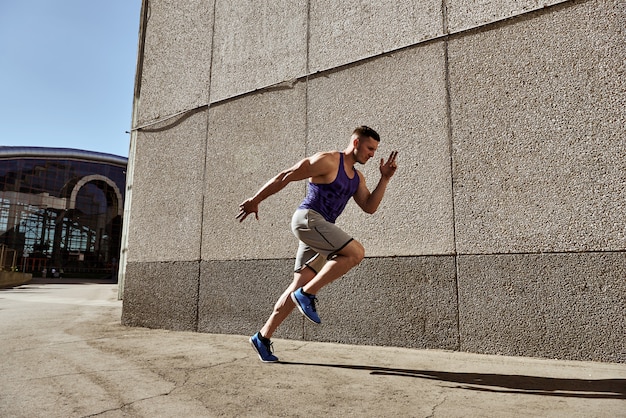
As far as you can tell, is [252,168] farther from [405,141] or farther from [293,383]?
[293,383]

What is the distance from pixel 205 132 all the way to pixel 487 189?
11.6ft

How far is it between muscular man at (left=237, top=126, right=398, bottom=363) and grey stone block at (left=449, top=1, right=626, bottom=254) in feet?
3.09

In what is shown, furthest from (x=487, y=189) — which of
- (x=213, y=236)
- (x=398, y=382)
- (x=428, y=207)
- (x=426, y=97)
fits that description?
(x=213, y=236)

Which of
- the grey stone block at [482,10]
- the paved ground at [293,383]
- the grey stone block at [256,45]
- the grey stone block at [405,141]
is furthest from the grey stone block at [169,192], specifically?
the grey stone block at [482,10]

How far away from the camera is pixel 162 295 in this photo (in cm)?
543

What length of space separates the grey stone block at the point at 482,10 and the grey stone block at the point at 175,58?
3170 mm

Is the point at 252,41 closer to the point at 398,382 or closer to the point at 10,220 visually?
the point at 398,382

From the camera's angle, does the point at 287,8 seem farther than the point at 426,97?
Yes

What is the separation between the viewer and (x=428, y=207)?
152 inches

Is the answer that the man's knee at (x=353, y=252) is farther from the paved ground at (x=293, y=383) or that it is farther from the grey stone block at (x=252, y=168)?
the grey stone block at (x=252, y=168)

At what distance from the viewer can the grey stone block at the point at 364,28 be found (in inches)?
163

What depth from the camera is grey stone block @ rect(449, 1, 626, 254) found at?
3195mm

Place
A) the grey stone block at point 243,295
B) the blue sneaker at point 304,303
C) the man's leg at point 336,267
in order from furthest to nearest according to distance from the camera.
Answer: the grey stone block at point 243,295, the man's leg at point 336,267, the blue sneaker at point 304,303

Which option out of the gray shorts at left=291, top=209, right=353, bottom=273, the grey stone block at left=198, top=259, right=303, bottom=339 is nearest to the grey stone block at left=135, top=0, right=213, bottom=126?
the grey stone block at left=198, top=259, right=303, bottom=339
